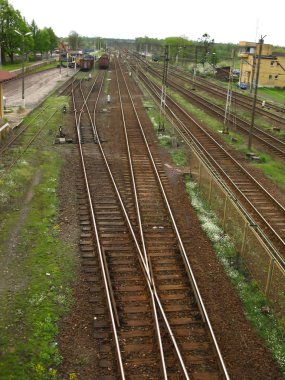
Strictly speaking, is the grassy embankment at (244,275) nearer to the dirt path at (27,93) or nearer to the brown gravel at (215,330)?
the brown gravel at (215,330)

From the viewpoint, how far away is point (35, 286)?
1164 centimetres

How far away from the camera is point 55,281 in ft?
39.0

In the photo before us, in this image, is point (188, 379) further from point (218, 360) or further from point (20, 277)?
point (20, 277)

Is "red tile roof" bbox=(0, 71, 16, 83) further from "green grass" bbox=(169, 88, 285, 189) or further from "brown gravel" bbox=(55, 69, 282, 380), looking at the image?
"brown gravel" bbox=(55, 69, 282, 380)

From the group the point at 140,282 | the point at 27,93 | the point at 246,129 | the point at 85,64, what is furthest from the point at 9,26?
the point at 140,282

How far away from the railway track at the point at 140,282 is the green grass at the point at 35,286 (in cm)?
92

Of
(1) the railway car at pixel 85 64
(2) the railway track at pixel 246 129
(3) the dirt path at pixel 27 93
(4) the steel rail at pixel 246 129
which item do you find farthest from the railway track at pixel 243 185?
(1) the railway car at pixel 85 64

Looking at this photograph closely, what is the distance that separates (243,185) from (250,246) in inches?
297

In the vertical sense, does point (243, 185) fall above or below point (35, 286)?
above

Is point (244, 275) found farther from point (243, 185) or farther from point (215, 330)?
point (243, 185)

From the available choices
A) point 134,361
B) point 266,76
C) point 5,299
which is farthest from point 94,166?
point 266,76

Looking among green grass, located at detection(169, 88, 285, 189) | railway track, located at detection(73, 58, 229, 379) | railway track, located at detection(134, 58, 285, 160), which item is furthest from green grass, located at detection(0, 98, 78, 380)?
railway track, located at detection(134, 58, 285, 160)

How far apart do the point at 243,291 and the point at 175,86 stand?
50038mm

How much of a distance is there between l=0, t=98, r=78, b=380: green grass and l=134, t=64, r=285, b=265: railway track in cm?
612
